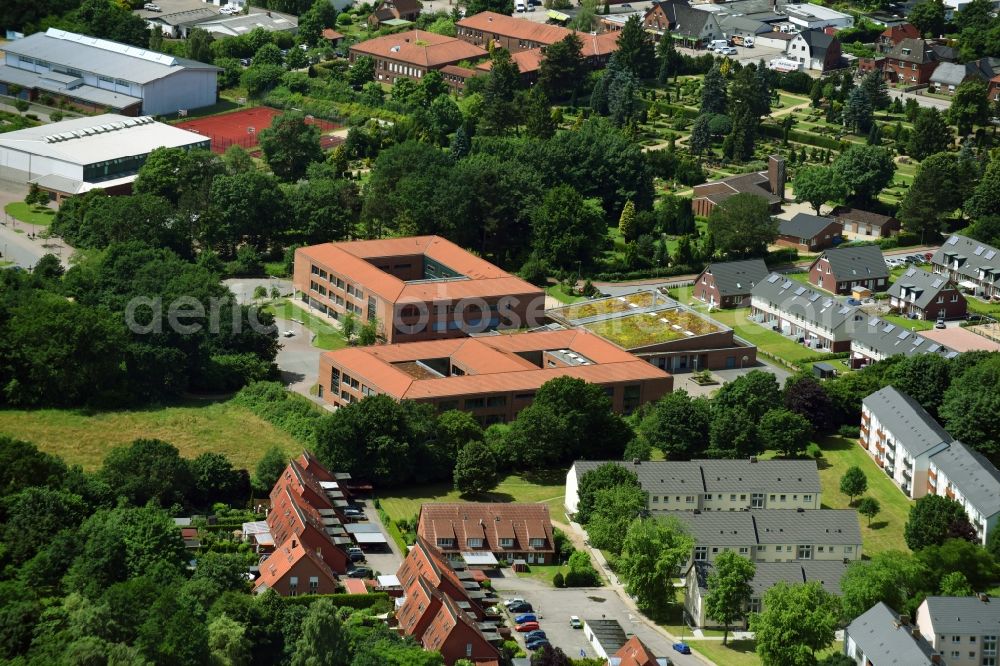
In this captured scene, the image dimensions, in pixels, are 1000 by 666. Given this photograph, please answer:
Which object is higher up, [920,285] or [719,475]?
[719,475]

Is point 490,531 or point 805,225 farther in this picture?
point 805,225

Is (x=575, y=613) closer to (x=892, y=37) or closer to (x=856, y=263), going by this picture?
(x=856, y=263)

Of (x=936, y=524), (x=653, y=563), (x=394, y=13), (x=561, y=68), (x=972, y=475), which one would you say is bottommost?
(x=394, y=13)

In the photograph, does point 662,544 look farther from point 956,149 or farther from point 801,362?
point 956,149

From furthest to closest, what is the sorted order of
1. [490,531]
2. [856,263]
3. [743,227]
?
[743,227] → [856,263] → [490,531]

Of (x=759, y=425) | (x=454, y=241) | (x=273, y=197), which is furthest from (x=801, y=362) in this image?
(x=273, y=197)

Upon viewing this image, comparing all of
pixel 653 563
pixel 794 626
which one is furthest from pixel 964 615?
pixel 653 563

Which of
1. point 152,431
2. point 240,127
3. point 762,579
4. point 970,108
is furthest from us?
point 240,127
